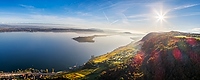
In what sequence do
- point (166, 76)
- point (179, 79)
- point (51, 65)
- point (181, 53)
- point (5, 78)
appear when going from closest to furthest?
point (179, 79) < point (166, 76) < point (181, 53) < point (5, 78) < point (51, 65)

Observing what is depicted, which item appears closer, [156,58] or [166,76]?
[166,76]

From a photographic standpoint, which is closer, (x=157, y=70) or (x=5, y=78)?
(x=157, y=70)

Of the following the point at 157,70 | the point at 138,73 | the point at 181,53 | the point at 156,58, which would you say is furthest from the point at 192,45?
the point at 138,73

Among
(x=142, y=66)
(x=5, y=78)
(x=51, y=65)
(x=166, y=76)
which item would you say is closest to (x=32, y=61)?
(x=51, y=65)

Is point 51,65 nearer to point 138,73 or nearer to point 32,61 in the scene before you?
point 32,61

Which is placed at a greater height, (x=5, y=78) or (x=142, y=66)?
(x=142, y=66)

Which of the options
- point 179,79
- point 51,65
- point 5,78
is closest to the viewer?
point 179,79

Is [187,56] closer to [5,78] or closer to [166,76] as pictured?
[166,76]

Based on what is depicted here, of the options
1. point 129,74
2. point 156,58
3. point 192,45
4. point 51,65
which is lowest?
point 51,65

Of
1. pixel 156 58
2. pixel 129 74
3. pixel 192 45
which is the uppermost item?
pixel 192 45

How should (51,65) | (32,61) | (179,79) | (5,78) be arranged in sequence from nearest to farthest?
(179,79), (5,78), (51,65), (32,61)
